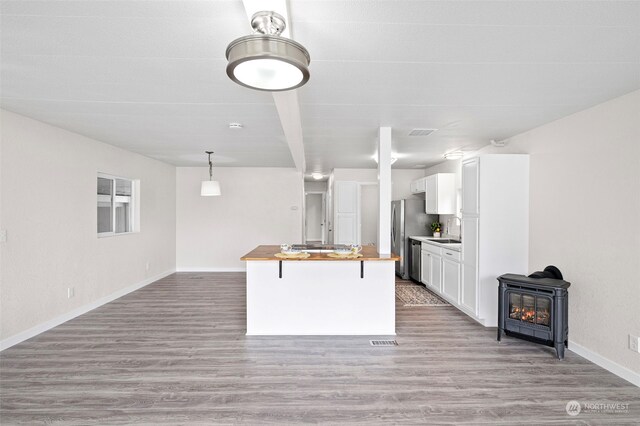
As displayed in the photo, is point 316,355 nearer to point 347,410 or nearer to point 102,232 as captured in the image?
point 347,410

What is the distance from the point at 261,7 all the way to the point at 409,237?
18.6ft

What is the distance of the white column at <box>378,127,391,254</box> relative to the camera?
156 inches

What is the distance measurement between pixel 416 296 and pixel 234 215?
14.3 ft

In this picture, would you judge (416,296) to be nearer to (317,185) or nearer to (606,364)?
(606,364)

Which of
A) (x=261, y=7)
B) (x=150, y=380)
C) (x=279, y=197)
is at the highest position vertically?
(x=261, y=7)

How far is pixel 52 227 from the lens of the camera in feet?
12.8

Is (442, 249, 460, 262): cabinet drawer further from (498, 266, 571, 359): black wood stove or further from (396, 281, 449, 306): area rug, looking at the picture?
(498, 266, 571, 359): black wood stove

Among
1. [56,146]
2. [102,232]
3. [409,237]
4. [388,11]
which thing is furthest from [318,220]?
[388,11]

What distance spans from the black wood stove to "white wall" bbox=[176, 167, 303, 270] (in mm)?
4768

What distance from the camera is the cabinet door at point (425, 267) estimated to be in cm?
573

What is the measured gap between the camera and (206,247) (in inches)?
298

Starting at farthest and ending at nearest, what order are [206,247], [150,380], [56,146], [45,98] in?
1. [206,247]
2. [56,146]
3. [45,98]
4. [150,380]

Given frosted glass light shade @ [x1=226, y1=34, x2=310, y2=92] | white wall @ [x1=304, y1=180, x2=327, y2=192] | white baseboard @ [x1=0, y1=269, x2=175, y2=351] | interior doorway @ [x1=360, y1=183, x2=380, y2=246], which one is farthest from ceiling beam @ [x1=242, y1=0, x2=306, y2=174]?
white wall @ [x1=304, y1=180, x2=327, y2=192]

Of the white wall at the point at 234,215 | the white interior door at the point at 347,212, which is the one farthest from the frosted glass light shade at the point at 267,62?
the white interior door at the point at 347,212
